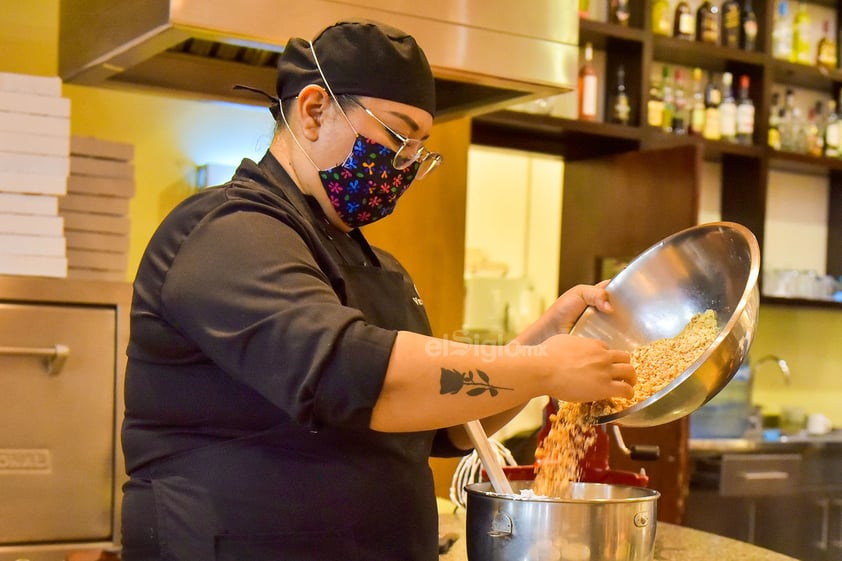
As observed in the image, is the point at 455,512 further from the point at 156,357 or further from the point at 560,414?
the point at 156,357

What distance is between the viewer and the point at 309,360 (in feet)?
3.42

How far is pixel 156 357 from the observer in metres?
1.24

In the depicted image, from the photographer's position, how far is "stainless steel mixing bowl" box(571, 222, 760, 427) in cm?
128

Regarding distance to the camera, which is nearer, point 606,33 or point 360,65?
point 360,65

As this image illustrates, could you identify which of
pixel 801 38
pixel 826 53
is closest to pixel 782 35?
pixel 801 38

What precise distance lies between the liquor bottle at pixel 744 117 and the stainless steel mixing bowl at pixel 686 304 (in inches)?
115

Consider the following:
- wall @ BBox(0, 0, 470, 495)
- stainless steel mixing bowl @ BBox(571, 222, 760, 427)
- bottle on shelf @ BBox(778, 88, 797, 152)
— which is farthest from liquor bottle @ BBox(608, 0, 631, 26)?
stainless steel mixing bowl @ BBox(571, 222, 760, 427)

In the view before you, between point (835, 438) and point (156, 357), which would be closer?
point (156, 357)

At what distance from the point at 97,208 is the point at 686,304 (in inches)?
52.7

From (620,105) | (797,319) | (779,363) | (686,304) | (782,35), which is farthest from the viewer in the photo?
(797,319)

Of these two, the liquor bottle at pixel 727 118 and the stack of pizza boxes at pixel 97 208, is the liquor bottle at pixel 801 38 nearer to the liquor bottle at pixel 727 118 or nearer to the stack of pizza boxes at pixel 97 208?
the liquor bottle at pixel 727 118

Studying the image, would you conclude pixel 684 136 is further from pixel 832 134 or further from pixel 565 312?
pixel 565 312

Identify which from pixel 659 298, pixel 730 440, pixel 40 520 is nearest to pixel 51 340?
pixel 40 520

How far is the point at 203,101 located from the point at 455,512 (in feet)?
3.96
